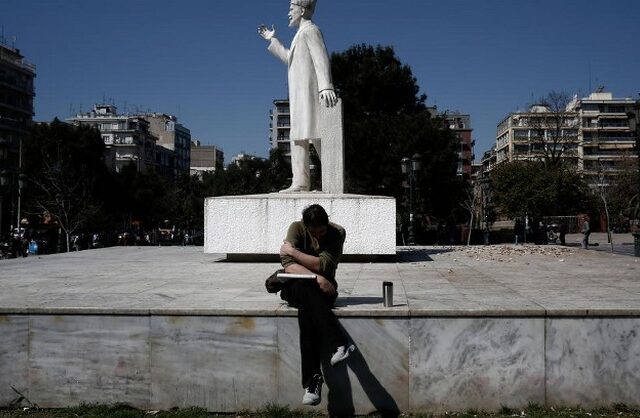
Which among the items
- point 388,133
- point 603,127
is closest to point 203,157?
point 603,127

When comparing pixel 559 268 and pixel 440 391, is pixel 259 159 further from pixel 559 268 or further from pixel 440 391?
pixel 440 391

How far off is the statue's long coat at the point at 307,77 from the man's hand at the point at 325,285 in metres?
7.55

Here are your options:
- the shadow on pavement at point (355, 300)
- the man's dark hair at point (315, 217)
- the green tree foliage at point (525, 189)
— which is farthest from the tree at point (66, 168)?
the man's dark hair at point (315, 217)

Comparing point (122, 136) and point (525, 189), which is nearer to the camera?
point (525, 189)

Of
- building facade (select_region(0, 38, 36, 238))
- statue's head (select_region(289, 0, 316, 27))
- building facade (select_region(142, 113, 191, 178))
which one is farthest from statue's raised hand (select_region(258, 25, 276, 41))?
building facade (select_region(142, 113, 191, 178))

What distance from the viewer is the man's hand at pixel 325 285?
195 inches

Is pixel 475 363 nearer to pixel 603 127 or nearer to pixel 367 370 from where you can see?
pixel 367 370

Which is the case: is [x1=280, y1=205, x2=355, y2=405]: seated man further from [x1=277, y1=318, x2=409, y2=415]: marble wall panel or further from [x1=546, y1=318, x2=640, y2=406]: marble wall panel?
[x1=546, y1=318, x2=640, y2=406]: marble wall panel

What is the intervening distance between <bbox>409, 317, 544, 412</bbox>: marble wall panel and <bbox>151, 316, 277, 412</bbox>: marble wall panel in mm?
1264

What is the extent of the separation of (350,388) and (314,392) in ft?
1.45

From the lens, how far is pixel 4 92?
225ft

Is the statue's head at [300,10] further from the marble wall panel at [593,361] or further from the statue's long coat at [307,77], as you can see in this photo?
the marble wall panel at [593,361]

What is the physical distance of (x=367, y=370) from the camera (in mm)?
5074

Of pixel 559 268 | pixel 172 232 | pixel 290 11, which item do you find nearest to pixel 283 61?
pixel 290 11
